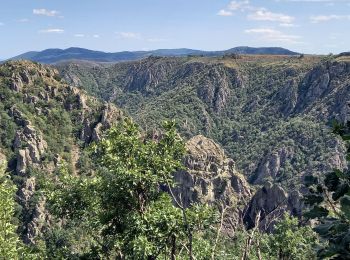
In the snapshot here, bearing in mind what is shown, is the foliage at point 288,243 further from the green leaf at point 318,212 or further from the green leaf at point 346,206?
the green leaf at point 346,206

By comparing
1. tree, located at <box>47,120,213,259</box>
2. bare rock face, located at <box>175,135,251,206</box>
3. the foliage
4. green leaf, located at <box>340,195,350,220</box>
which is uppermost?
green leaf, located at <box>340,195,350,220</box>

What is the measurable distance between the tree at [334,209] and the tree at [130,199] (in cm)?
907

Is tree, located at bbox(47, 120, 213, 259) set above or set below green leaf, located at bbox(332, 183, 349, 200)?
below

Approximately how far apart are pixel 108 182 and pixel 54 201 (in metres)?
2.40

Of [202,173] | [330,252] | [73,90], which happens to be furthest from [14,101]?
[330,252]

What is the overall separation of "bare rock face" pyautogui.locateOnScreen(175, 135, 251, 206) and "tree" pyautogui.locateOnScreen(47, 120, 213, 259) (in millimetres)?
116514

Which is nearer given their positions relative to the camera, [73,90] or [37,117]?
[37,117]

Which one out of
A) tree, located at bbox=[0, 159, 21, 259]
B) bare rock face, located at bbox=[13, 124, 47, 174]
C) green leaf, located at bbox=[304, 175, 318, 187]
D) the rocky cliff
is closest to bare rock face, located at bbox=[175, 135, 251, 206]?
the rocky cliff

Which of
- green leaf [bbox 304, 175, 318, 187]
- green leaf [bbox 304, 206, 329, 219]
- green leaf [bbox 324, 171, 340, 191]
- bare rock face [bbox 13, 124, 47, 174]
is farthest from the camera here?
bare rock face [bbox 13, 124, 47, 174]

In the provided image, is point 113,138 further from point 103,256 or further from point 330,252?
point 330,252

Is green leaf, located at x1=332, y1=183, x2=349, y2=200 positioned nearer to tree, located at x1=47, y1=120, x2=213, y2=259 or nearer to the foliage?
tree, located at x1=47, y1=120, x2=213, y2=259

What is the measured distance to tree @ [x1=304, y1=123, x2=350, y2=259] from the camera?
13.9 feet

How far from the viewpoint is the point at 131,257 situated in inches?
565

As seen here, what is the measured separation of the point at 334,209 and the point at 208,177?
14062cm
